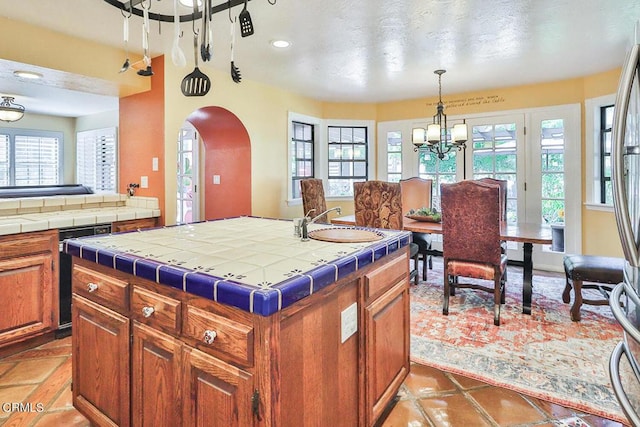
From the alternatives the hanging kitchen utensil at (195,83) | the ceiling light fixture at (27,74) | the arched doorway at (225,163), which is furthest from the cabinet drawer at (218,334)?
the arched doorway at (225,163)

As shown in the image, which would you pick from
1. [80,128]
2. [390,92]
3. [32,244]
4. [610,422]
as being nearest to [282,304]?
[610,422]

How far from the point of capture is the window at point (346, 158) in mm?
5801

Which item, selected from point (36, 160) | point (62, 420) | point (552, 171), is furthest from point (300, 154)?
point (36, 160)

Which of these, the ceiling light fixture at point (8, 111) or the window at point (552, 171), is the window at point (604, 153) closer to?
the window at point (552, 171)

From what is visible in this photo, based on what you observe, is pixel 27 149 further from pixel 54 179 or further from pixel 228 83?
pixel 228 83

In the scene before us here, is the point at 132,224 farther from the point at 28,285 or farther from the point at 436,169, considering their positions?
the point at 436,169

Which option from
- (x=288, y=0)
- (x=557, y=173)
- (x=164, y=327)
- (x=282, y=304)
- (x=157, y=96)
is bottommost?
(x=164, y=327)

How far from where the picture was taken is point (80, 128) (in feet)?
23.3

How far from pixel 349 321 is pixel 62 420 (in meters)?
1.56

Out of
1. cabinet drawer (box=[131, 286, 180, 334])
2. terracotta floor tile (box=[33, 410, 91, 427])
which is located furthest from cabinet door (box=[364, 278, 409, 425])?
terracotta floor tile (box=[33, 410, 91, 427])

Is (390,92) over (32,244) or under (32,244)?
over

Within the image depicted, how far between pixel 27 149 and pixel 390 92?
6.69 m

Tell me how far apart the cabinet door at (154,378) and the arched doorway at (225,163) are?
10.7 ft

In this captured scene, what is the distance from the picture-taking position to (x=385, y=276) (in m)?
1.60
